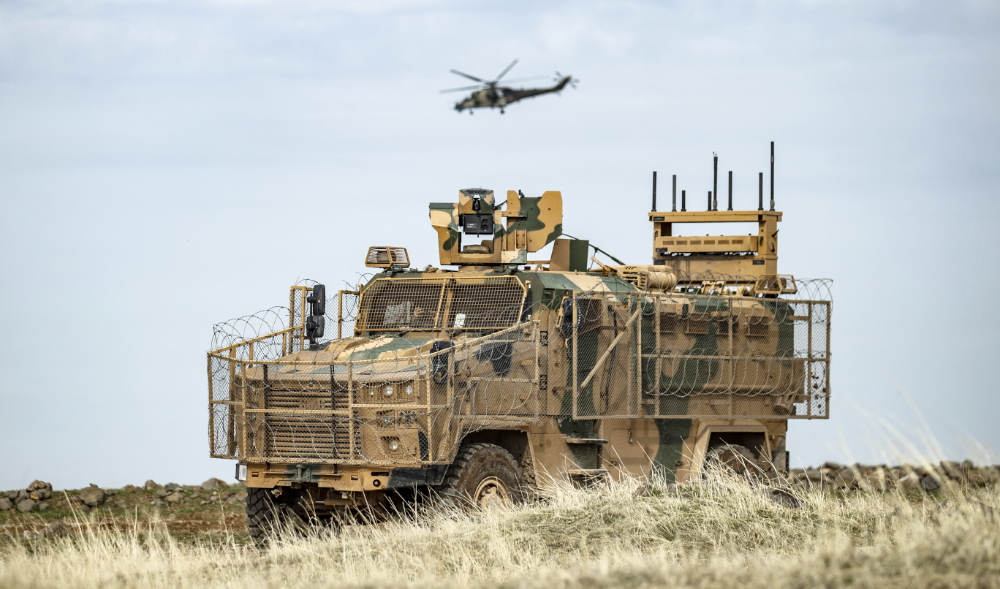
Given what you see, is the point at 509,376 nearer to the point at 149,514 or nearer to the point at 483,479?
the point at 483,479

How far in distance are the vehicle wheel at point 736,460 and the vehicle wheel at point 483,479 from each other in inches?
131

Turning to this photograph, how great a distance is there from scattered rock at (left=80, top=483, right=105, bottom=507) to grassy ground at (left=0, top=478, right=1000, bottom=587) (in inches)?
151

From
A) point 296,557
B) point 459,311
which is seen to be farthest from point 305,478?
point 459,311

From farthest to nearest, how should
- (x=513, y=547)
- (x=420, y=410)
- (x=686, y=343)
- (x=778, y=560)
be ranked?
(x=686, y=343), (x=420, y=410), (x=513, y=547), (x=778, y=560)

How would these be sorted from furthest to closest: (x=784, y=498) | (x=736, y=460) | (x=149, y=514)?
(x=149, y=514) → (x=736, y=460) → (x=784, y=498)

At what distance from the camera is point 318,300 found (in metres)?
16.8

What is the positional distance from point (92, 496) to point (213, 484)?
8.63 feet

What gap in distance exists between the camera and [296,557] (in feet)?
42.5

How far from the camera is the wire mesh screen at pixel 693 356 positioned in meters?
16.4

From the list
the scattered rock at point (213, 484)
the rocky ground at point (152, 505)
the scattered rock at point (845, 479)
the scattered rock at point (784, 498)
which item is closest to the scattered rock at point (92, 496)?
the rocky ground at point (152, 505)

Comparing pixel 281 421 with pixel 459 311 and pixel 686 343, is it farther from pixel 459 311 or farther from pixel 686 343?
pixel 686 343

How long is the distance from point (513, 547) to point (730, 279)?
8.68m

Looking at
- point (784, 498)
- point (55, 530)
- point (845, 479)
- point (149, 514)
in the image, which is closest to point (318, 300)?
point (55, 530)

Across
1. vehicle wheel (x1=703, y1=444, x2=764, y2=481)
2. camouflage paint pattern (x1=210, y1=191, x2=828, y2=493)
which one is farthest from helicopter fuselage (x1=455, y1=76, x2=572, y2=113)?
vehicle wheel (x1=703, y1=444, x2=764, y2=481)
